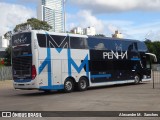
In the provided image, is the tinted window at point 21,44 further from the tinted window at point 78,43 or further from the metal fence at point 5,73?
the metal fence at point 5,73

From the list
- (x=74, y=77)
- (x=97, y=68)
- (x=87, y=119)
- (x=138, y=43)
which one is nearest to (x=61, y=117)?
(x=87, y=119)

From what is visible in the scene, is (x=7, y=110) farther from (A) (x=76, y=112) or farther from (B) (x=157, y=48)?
(B) (x=157, y=48)

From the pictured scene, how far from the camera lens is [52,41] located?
22312 millimetres

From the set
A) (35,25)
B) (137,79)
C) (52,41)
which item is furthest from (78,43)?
(35,25)

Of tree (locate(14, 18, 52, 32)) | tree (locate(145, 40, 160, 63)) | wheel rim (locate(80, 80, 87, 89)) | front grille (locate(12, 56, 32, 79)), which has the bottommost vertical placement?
wheel rim (locate(80, 80, 87, 89))

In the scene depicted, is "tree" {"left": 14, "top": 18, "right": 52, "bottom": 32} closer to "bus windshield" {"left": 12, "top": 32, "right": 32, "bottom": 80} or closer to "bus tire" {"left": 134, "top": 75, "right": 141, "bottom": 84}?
"bus tire" {"left": 134, "top": 75, "right": 141, "bottom": 84}

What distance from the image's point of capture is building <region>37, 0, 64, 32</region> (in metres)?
53.8

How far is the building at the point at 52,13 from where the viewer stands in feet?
176

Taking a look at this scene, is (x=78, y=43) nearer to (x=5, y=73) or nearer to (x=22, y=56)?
(x=22, y=56)

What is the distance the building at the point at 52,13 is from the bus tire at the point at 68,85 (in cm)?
2778

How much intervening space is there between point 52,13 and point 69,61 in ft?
112

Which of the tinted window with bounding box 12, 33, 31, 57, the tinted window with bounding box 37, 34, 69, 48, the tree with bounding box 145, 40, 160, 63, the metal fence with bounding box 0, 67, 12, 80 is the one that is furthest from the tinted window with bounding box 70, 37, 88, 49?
the tree with bounding box 145, 40, 160, 63

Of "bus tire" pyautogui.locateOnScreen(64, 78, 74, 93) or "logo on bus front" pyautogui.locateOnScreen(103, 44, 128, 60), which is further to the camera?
"logo on bus front" pyautogui.locateOnScreen(103, 44, 128, 60)

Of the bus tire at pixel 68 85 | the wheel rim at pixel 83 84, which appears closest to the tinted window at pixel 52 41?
the bus tire at pixel 68 85
